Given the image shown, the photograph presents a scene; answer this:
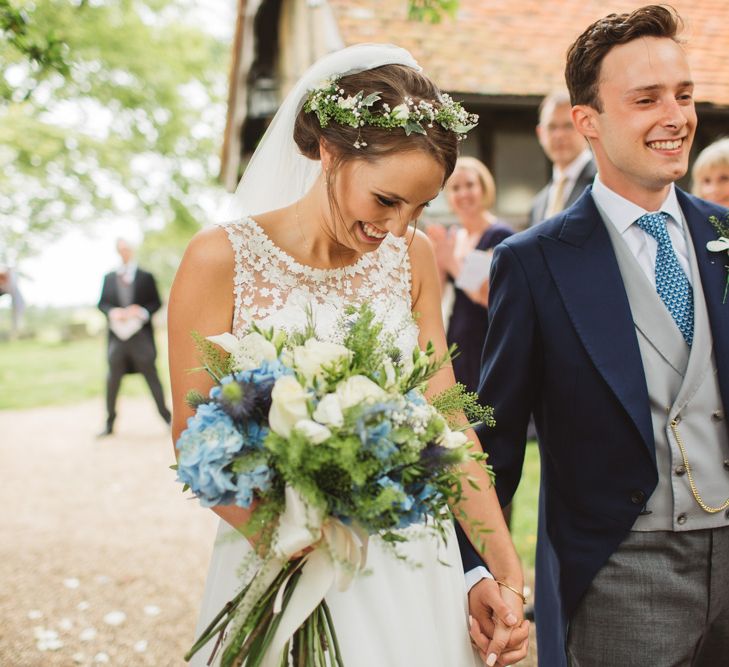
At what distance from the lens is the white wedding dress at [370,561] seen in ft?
6.63

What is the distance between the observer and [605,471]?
221cm

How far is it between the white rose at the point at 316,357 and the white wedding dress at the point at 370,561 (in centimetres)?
28

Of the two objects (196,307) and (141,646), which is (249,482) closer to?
(196,307)

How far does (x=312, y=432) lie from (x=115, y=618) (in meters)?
4.30

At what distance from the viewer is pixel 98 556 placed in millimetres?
6359

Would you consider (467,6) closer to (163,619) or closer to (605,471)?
(163,619)

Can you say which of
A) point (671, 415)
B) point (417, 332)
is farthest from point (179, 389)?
point (671, 415)

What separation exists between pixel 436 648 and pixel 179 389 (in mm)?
978

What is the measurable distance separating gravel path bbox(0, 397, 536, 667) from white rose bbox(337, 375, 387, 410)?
3371 mm

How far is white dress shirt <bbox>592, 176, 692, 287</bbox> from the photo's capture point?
2312mm

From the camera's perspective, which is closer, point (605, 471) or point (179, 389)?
point (179, 389)

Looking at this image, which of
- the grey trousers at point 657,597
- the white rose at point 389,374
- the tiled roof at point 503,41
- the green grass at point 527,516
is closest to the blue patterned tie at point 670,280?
the grey trousers at point 657,597

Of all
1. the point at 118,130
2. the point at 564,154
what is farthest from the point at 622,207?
the point at 118,130

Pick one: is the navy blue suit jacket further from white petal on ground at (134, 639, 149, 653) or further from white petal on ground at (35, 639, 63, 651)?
white petal on ground at (35, 639, 63, 651)
